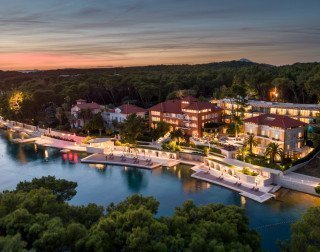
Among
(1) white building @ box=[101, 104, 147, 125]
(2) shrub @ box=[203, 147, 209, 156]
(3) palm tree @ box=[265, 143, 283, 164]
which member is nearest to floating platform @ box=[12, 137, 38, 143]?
(1) white building @ box=[101, 104, 147, 125]

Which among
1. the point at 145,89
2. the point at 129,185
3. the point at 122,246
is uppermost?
the point at 145,89

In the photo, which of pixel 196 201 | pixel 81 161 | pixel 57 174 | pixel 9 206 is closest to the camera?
pixel 9 206

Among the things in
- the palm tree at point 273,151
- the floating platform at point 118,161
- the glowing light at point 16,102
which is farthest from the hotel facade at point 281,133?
the glowing light at point 16,102

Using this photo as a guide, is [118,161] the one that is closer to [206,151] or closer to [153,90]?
[206,151]

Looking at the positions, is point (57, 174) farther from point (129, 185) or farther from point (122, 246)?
point (122, 246)

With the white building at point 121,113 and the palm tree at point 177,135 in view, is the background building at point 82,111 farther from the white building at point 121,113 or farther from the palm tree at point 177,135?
the palm tree at point 177,135

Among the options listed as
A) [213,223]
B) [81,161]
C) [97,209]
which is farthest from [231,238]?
[81,161]
